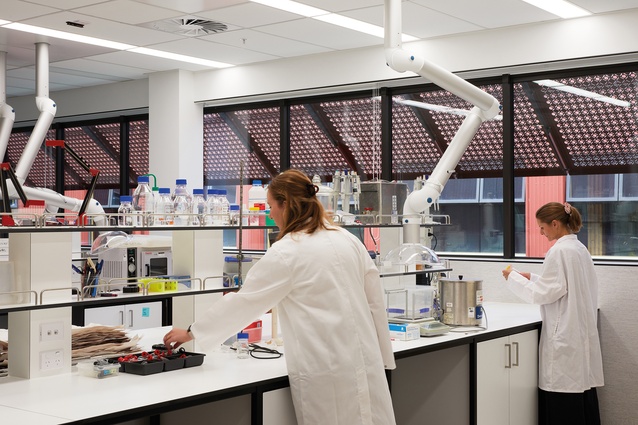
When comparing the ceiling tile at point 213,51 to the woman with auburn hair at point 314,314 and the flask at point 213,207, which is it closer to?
the flask at point 213,207

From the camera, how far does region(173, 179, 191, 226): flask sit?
3.01 meters

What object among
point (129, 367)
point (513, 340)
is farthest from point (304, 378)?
point (513, 340)

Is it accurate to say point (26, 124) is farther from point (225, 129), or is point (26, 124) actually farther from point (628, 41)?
point (628, 41)

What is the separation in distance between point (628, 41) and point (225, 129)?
11.4ft

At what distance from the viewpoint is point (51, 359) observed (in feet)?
8.62

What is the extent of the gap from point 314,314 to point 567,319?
1.85 meters

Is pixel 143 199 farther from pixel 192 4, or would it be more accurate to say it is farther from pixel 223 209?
pixel 192 4

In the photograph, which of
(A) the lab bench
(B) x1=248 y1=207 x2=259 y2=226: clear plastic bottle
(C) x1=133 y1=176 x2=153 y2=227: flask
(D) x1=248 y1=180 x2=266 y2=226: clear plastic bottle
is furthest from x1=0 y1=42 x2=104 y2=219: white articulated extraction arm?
(C) x1=133 y1=176 x2=153 y2=227: flask

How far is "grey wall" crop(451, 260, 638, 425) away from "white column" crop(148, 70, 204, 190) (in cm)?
349

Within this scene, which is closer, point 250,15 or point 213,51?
point 250,15

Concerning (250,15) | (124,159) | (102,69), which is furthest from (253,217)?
(124,159)

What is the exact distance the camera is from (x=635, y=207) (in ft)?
15.8

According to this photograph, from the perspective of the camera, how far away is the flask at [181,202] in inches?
118

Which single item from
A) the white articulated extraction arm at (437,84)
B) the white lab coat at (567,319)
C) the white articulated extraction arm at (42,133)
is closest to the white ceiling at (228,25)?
the white articulated extraction arm at (42,133)
